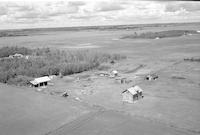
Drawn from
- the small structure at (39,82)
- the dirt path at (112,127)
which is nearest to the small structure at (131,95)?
the dirt path at (112,127)

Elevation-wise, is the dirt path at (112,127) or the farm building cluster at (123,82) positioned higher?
the farm building cluster at (123,82)

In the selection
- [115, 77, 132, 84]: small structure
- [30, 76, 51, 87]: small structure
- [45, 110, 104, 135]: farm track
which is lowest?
[45, 110, 104, 135]: farm track

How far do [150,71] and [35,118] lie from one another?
19.0 meters

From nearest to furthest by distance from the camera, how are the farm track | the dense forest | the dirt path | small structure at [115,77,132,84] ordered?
the dirt path, the farm track, small structure at [115,77,132,84], the dense forest

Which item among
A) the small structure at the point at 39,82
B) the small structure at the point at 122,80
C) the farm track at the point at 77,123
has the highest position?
the small structure at the point at 39,82

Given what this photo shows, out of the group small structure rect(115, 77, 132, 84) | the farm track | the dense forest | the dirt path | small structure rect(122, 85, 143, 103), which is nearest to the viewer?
the dirt path

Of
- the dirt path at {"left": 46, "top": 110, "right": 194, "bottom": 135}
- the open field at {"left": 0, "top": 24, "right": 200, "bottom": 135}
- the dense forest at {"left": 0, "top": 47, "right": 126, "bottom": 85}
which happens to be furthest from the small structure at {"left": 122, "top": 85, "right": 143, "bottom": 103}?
the dense forest at {"left": 0, "top": 47, "right": 126, "bottom": 85}

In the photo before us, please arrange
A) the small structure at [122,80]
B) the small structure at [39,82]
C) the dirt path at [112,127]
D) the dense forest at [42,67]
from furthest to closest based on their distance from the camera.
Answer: the dense forest at [42,67] < the small structure at [122,80] < the small structure at [39,82] < the dirt path at [112,127]

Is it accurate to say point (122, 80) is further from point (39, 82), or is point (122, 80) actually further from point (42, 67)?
point (42, 67)

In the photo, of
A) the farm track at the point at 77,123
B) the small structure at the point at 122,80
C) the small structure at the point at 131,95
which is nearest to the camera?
the farm track at the point at 77,123

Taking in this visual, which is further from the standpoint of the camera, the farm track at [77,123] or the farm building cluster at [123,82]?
the farm building cluster at [123,82]

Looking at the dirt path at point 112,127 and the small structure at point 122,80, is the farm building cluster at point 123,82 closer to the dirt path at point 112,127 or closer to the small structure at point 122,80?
the small structure at point 122,80

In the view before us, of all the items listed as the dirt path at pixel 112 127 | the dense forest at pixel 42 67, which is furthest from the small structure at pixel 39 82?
the dirt path at pixel 112 127

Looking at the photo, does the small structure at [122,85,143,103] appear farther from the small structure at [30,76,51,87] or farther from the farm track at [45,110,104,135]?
the small structure at [30,76,51,87]
